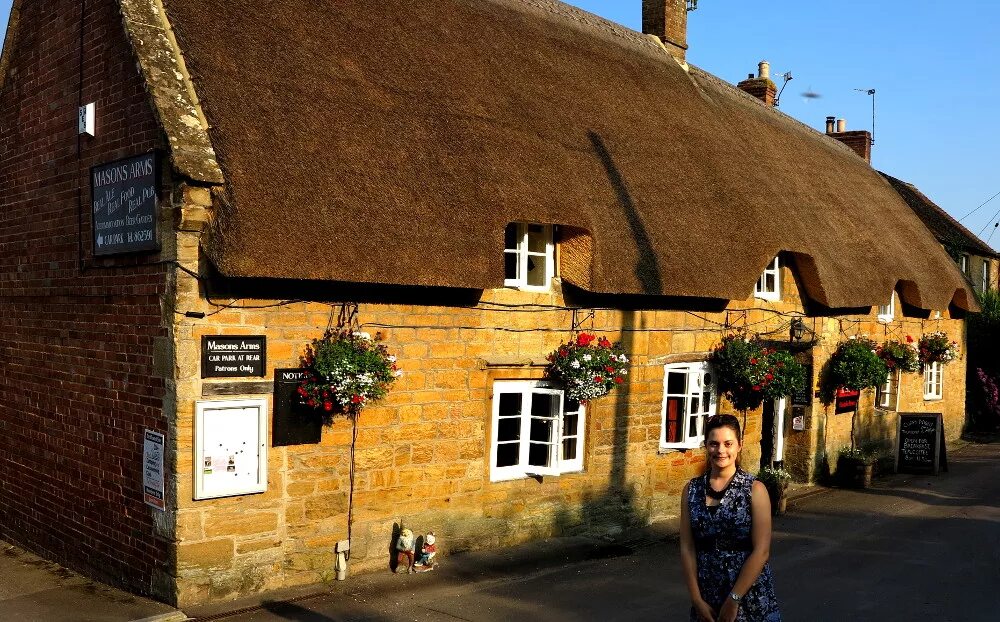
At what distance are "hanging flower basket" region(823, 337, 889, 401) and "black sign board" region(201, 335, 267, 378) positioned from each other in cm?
1034

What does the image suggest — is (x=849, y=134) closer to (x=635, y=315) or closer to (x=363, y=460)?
(x=635, y=315)

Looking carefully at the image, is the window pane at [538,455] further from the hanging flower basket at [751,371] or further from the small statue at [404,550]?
the hanging flower basket at [751,371]

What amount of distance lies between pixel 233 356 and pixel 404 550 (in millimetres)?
2584

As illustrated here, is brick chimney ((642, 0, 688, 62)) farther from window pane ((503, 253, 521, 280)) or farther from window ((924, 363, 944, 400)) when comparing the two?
window ((924, 363, 944, 400))

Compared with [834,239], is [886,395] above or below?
below

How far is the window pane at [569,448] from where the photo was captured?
35.8 feet

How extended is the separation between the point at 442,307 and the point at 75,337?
140 inches

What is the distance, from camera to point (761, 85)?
20.7 meters

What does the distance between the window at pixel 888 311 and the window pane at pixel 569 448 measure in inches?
343

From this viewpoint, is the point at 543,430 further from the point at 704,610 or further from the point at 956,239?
the point at 956,239

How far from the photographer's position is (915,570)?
32.2ft

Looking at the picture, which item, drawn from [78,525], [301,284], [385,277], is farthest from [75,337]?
[385,277]

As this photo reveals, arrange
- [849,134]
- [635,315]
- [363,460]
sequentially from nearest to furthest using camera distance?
[363,460], [635,315], [849,134]

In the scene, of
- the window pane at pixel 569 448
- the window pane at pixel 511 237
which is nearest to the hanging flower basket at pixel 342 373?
the window pane at pixel 511 237
